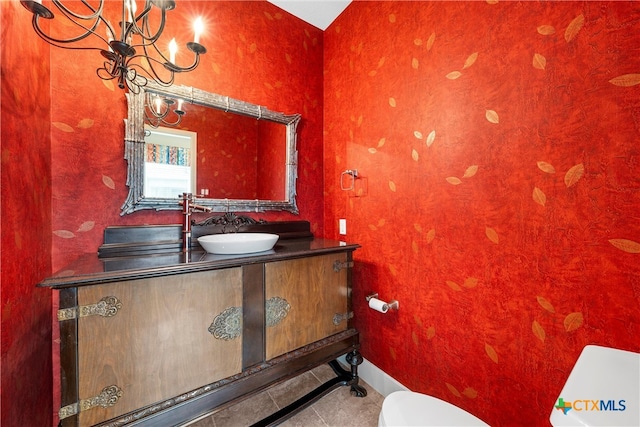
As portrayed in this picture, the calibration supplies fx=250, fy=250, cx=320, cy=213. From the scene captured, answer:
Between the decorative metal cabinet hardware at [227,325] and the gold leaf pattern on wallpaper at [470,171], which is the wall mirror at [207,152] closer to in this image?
the decorative metal cabinet hardware at [227,325]

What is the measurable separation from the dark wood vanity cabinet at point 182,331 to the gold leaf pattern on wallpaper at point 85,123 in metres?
0.66

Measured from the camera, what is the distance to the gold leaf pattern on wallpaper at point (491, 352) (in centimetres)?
112

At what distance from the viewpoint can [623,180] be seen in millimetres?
808

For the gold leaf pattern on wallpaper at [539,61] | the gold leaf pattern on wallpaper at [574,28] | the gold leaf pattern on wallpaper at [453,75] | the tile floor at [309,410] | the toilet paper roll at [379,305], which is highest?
the gold leaf pattern on wallpaper at [453,75]

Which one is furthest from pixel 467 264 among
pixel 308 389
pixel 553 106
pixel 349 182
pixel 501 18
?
pixel 308 389

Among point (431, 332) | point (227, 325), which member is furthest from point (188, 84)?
point (431, 332)

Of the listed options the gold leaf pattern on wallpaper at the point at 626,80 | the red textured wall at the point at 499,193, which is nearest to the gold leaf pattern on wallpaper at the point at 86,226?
the red textured wall at the point at 499,193

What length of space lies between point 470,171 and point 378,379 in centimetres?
143

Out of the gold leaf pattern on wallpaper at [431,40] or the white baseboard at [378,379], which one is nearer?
the gold leaf pattern on wallpaper at [431,40]

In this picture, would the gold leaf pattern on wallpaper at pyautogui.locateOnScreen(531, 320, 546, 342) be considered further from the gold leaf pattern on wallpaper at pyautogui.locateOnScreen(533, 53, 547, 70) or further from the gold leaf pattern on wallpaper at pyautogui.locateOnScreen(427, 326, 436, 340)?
the gold leaf pattern on wallpaper at pyautogui.locateOnScreen(533, 53, 547, 70)

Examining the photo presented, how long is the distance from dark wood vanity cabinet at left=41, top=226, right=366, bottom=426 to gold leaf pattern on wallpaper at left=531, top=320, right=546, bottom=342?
3.05ft

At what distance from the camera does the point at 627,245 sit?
80cm

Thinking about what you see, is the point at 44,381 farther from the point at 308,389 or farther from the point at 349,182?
the point at 349,182

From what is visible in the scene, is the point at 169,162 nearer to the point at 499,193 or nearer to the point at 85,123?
the point at 85,123
